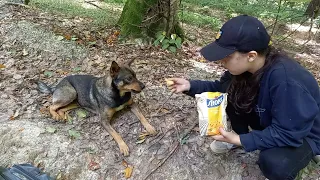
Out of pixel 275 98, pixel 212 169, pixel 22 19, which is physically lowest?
pixel 212 169

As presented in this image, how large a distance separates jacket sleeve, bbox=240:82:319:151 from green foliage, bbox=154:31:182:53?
3826 millimetres

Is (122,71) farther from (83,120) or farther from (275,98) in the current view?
(275,98)

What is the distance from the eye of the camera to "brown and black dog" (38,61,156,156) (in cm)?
401

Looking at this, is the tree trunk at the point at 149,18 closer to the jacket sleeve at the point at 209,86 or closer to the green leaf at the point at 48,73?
the green leaf at the point at 48,73

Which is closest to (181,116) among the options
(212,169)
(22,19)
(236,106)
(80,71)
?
(212,169)

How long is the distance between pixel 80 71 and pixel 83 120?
1.42 meters

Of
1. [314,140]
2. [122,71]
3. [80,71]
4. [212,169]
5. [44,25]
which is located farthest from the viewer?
[44,25]

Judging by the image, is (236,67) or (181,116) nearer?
(236,67)

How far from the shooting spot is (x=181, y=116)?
4402 mm

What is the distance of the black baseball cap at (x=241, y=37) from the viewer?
8.07 feet

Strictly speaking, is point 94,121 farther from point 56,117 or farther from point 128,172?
point 128,172

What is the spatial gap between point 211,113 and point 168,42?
3.62 meters

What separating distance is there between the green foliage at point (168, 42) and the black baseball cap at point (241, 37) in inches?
147

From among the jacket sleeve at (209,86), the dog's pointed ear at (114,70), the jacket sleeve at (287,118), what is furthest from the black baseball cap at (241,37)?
the dog's pointed ear at (114,70)
